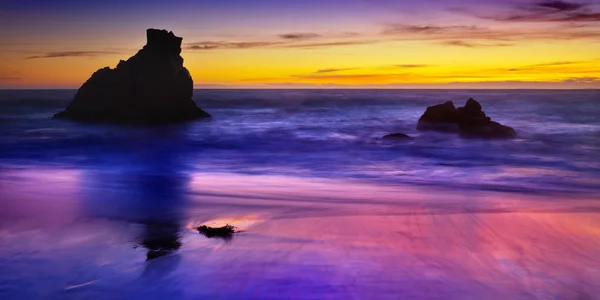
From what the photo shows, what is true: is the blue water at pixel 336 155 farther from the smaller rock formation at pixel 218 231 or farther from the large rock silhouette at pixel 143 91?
the smaller rock formation at pixel 218 231

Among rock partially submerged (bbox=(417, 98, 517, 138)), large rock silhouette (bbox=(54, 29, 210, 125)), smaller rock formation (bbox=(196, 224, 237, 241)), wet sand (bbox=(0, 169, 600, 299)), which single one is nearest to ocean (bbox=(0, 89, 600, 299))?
wet sand (bbox=(0, 169, 600, 299))

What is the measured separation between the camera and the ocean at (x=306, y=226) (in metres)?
5.88

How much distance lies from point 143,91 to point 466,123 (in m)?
22.4

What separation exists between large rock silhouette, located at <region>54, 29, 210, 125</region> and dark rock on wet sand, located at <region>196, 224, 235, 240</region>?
29.0 m

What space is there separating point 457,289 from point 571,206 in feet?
20.1

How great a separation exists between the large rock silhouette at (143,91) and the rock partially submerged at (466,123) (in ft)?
59.5

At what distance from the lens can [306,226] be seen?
854cm

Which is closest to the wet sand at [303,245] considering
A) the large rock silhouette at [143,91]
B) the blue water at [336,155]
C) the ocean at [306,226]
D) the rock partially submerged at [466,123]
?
the ocean at [306,226]

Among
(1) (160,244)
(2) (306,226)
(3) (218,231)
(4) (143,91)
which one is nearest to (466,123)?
(2) (306,226)

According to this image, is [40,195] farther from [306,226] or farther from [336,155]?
[336,155]

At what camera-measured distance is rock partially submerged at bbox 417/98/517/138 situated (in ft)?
80.7

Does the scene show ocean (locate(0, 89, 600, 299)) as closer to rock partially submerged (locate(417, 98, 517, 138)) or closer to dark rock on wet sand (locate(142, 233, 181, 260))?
dark rock on wet sand (locate(142, 233, 181, 260))

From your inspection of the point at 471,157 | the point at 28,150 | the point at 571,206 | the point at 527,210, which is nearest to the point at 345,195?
the point at 527,210

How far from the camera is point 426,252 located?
7078mm
